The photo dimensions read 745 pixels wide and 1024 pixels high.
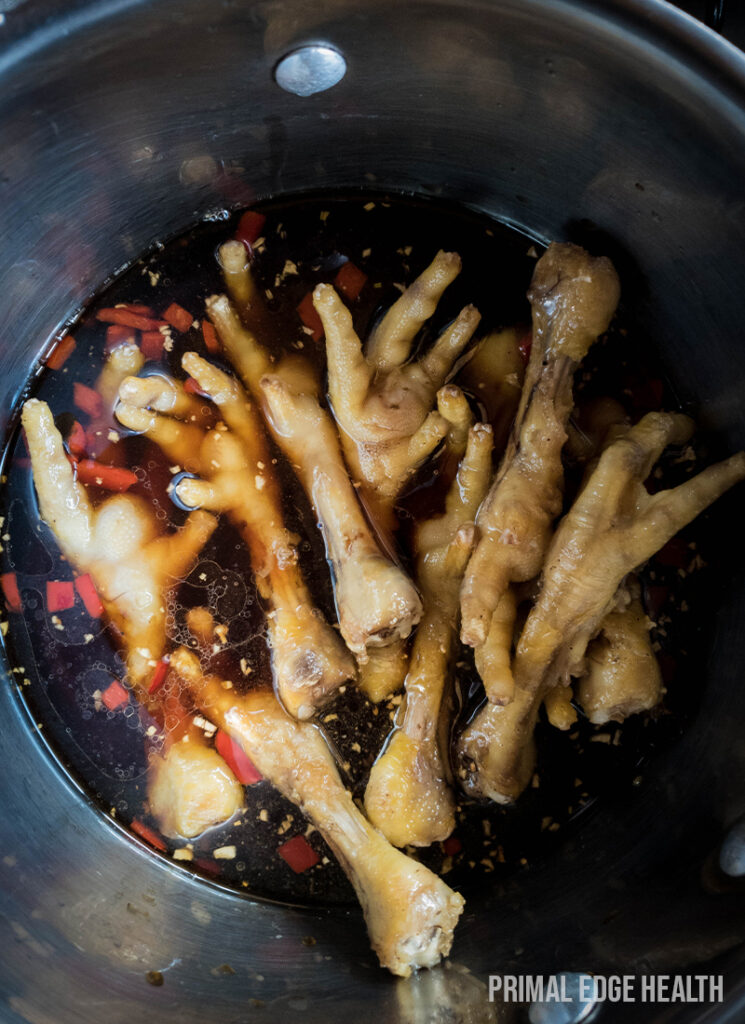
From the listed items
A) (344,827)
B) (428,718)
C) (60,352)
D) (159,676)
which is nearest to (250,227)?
(60,352)

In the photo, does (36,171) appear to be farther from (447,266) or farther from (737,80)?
(737,80)

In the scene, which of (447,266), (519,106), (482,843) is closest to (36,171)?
(447,266)

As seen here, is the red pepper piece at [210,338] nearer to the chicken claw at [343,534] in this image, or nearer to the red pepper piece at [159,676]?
the chicken claw at [343,534]

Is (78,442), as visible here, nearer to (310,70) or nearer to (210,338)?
(210,338)

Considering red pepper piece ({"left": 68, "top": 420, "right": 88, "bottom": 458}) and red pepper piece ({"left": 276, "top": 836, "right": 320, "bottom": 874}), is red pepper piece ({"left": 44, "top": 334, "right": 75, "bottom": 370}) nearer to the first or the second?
red pepper piece ({"left": 68, "top": 420, "right": 88, "bottom": 458})

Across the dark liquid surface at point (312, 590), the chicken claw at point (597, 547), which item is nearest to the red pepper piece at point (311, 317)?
the dark liquid surface at point (312, 590)

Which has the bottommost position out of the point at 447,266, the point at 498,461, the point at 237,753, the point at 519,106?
the point at 237,753
